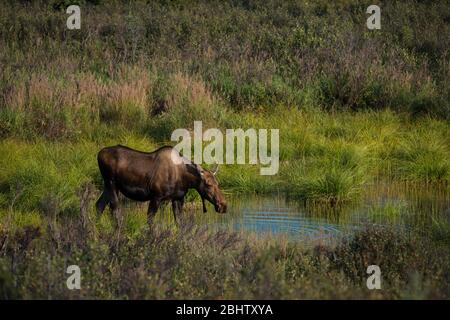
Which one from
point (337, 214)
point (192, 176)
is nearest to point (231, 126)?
point (337, 214)

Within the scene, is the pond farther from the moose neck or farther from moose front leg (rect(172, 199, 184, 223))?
the moose neck

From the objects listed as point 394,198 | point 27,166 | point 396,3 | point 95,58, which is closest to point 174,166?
point 27,166

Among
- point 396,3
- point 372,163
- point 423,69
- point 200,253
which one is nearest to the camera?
point 200,253

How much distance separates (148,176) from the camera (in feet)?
35.2

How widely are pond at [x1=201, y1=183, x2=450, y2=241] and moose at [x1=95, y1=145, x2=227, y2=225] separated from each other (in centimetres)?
63

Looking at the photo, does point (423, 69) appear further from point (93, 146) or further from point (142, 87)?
point (93, 146)

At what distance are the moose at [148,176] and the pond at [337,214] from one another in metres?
0.63

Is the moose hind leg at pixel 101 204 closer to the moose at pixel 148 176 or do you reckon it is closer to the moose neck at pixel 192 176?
the moose at pixel 148 176

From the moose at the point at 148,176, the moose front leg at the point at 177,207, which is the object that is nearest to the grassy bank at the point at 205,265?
the moose at the point at 148,176

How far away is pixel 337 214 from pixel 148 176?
2.62 metres

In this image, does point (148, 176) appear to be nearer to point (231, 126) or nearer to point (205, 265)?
point (205, 265)

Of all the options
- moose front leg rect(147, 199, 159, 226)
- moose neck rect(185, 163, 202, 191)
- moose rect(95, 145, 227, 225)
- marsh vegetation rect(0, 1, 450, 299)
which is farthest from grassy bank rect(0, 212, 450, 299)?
moose neck rect(185, 163, 202, 191)
